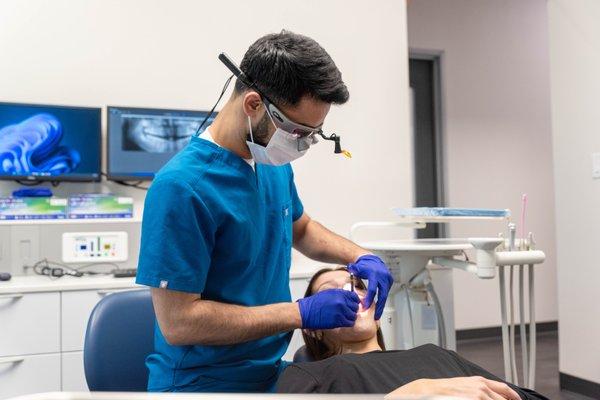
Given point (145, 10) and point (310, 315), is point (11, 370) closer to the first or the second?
point (310, 315)

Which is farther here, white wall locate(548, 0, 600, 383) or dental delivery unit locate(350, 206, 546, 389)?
white wall locate(548, 0, 600, 383)

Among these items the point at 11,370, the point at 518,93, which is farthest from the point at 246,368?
the point at 518,93

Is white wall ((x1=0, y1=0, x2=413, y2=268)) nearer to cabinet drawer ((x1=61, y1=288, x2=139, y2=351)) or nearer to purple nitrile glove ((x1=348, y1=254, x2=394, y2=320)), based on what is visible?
cabinet drawer ((x1=61, y1=288, x2=139, y2=351))

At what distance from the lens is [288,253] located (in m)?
1.33

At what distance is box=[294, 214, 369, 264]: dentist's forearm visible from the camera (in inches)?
57.6

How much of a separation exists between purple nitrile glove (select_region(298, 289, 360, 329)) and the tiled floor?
6.79ft

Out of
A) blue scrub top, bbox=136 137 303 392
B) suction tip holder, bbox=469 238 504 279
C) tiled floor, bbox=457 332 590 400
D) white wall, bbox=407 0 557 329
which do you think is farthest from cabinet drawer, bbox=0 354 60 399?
white wall, bbox=407 0 557 329

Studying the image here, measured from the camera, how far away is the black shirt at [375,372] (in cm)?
119

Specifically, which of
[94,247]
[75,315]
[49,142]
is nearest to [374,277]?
[75,315]

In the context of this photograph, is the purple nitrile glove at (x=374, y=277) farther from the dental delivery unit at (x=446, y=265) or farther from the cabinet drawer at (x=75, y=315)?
the cabinet drawer at (x=75, y=315)

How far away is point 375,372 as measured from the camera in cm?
126

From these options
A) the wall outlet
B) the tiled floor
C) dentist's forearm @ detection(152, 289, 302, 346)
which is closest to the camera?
dentist's forearm @ detection(152, 289, 302, 346)

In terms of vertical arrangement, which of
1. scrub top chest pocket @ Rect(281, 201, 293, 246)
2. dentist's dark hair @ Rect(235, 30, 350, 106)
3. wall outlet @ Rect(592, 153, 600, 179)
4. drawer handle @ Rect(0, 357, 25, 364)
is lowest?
drawer handle @ Rect(0, 357, 25, 364)

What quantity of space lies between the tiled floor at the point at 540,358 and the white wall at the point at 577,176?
0.48 feet
